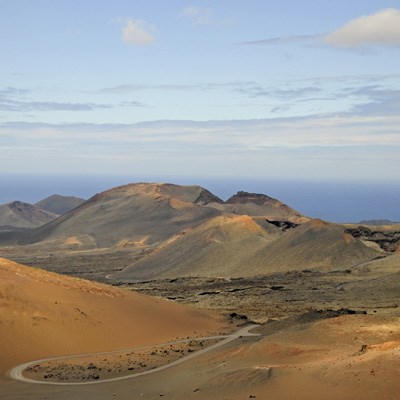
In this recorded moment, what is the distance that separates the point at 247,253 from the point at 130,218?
47.6 metres

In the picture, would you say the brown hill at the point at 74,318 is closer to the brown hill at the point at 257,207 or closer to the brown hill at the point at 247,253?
the brown hill at the point at 247,253

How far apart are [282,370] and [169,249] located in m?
68.8

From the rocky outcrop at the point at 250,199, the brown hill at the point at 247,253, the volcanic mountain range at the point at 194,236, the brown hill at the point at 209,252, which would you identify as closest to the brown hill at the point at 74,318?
the brown hill at the point at 247,253

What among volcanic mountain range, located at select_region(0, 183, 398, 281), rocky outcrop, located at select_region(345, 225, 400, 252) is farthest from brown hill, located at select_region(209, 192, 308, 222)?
rocky outcrop, located at select_region(345, 225, 400, 252)

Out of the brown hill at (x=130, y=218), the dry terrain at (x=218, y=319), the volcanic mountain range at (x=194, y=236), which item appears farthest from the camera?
the brown hill at (x=130, y=218)

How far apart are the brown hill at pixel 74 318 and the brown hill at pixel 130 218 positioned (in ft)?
234

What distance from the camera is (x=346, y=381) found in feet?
61.9

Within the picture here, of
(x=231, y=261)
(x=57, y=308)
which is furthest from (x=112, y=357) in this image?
(x=231, y=261)

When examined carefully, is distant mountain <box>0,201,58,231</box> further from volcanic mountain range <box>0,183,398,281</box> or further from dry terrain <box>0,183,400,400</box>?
dry terrain <box>0,183,400,400</box>

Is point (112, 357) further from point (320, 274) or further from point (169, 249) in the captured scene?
point (169, 249)

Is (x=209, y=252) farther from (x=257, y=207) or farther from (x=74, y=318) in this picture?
(x=257, y=207)

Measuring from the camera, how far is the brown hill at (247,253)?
74.0 metres

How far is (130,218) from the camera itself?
411ft

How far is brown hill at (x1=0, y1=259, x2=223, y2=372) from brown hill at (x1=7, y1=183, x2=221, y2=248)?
71424 millimetres
